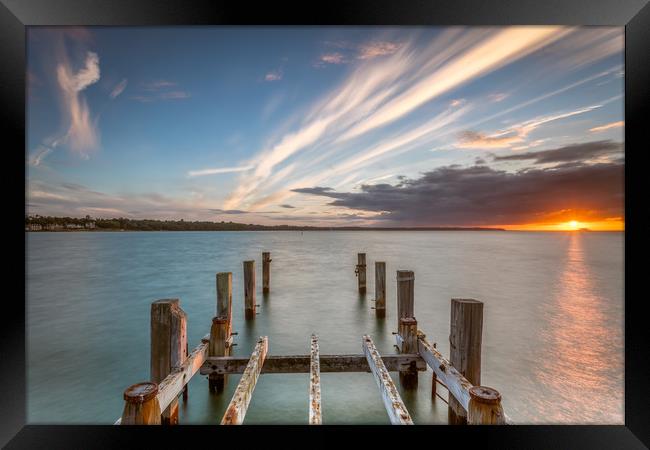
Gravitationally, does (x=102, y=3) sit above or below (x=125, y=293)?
above

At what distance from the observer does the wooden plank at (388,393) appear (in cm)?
271

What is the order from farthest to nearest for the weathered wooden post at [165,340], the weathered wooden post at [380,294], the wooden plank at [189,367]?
the weathered wooden post at [380,294]
the weathered wooden post at [165,340]
the wooden plank at [189,367]

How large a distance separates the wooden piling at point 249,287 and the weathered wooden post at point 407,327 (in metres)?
4.99

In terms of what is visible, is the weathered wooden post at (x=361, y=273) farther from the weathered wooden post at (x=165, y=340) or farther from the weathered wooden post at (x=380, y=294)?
the weathered wooden post at (x=165, y=340)

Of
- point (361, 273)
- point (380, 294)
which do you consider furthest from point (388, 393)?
point (361, 273)

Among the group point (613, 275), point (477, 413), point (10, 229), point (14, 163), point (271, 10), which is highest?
point (271, 10)

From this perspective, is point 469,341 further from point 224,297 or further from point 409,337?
point 224,297

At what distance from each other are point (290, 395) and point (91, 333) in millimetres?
7242

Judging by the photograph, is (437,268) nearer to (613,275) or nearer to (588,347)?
(613,275)

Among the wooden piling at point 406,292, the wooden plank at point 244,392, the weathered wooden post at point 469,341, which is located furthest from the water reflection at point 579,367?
the wooden plank at point 244,392

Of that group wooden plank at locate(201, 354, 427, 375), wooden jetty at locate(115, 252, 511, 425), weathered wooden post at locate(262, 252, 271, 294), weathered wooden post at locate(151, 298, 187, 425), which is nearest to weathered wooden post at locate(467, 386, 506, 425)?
wooden jetty at locate(115, 252, 511, 425)

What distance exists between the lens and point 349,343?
27.0 ft

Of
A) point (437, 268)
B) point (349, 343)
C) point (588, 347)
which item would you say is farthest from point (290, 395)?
point (437, 268)

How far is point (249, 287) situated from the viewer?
9.52 meters
